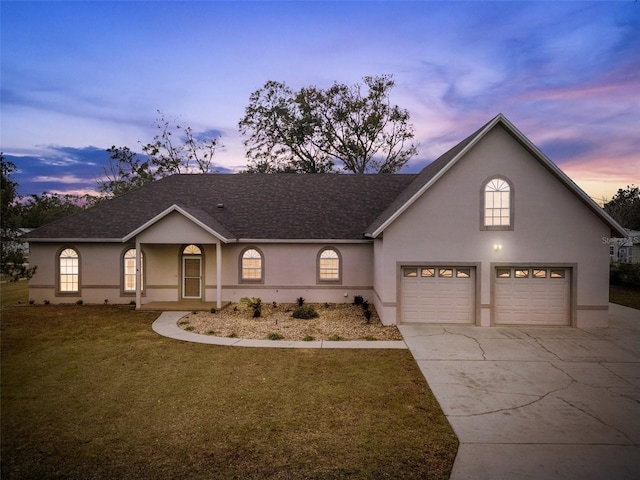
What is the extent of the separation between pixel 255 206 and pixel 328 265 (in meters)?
5.32

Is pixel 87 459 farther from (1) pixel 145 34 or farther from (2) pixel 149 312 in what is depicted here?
(1) pixel 145 34

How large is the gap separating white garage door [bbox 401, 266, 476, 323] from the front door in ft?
32.8

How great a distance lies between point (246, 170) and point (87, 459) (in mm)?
32401

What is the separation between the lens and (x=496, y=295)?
13.4 m

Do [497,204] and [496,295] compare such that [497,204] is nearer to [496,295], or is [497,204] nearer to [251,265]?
[496,295]

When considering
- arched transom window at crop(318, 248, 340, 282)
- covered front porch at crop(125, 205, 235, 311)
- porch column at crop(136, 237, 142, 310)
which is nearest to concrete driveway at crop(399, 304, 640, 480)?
arched transom window at crop(318, 248, 340, 282)

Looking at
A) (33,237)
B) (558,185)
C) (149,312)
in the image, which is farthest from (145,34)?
(558,185)

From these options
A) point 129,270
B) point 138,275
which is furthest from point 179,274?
point 129,270

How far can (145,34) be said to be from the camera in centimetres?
1527

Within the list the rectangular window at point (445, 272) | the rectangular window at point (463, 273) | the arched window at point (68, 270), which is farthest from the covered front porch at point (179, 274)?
the rectangular window at point (463, 273)

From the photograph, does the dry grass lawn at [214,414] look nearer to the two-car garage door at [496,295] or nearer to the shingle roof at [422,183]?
the two-car garage door at [496,295]

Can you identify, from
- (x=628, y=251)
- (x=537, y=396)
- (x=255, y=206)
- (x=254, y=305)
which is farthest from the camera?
(x=628, y=251)

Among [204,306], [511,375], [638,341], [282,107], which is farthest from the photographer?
[282,107]

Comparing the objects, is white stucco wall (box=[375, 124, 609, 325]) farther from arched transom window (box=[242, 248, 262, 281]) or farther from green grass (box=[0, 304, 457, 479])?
arched transom window (box=[242, 248, 262, 281])
